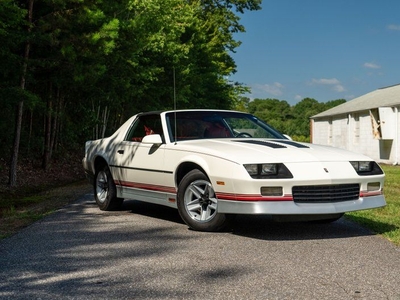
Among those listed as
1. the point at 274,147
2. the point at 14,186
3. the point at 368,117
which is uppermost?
the point at 368,117

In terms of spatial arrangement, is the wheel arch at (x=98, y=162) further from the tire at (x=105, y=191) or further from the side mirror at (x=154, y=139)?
the side mirror at (x=154, y=139)

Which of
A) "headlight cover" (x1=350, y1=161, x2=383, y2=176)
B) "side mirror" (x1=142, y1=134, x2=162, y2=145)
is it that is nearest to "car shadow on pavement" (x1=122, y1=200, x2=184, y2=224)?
"side mirror" (x1=142, y1=134, x2=162, y2=145)

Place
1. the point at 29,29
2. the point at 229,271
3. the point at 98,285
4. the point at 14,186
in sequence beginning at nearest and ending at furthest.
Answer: the point at 98,285 → the point at 229,271 → the point at 29,29 → the point at 14,186

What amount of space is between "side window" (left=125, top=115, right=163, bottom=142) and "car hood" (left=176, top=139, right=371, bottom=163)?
0.86 m

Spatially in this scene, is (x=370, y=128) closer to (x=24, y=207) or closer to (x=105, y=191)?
(x=24, y=207)

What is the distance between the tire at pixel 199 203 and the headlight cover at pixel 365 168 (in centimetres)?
167

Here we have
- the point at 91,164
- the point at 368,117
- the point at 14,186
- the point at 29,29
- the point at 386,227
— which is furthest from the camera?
the point at 368,117

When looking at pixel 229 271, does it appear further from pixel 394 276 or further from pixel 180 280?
pixel 394 276

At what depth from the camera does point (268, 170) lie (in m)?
5.85

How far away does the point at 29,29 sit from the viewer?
1356 cm

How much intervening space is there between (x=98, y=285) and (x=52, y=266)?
2.82 ft

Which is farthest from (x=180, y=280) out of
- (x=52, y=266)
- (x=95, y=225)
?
(x=95, y=225)

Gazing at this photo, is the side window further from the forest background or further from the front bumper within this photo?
the front bumper

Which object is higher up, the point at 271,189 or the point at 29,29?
the point at 29,29
